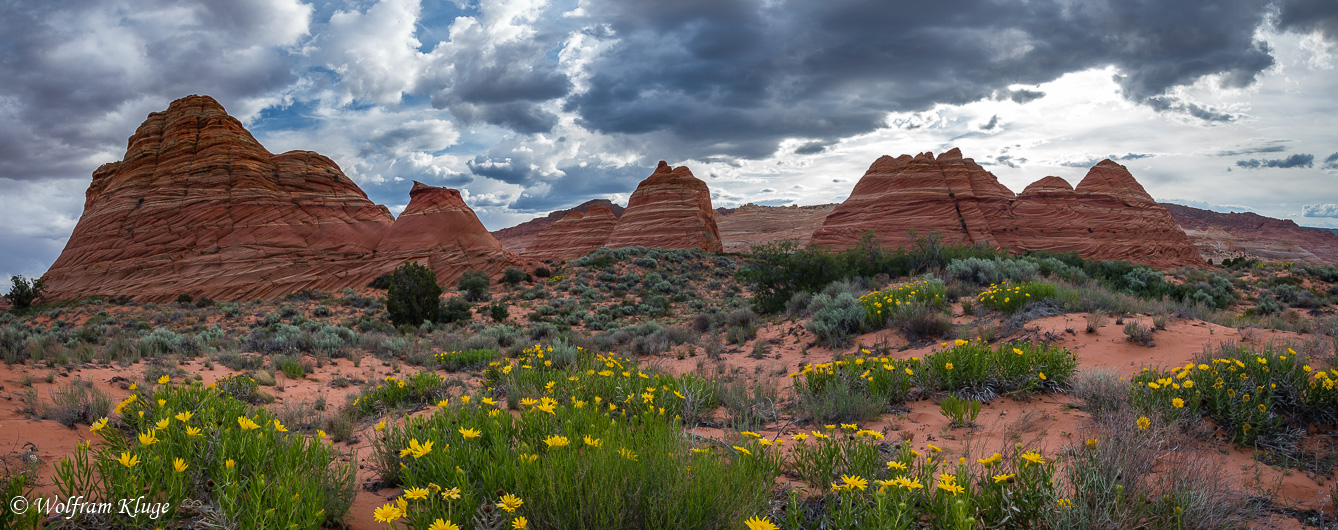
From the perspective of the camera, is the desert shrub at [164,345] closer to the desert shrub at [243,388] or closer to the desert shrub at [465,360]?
the desert shrub at [243,388]

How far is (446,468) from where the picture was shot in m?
2.80

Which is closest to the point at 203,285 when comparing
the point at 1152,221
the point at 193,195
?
the point at 193,195

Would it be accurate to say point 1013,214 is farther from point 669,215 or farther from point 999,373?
point 999,373

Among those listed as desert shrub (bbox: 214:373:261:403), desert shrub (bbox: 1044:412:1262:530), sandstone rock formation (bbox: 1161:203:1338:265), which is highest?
desert shrub (bbox: 214:373:261:403)

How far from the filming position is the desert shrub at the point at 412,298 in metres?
18.3

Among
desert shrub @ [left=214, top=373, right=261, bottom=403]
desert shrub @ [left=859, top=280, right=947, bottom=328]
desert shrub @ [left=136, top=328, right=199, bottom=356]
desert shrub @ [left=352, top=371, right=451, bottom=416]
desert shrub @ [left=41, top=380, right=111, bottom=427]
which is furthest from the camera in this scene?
desert shrub @ [left=859, top=280, right=947, bottom=328]

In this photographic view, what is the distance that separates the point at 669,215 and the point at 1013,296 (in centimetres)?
4628

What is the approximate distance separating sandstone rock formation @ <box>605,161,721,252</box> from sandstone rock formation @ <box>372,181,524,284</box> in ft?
62.2

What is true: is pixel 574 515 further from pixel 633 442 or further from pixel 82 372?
pixel 82 372

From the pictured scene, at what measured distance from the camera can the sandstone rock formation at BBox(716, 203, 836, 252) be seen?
89.0m

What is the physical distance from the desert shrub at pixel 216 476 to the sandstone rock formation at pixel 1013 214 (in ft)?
144

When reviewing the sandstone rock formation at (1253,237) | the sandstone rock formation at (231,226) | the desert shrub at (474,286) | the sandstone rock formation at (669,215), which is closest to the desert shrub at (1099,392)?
the desert shrub at (474,286)

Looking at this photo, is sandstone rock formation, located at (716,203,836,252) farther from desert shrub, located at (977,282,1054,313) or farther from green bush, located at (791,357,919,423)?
green bush, located at (791,357,919,423)

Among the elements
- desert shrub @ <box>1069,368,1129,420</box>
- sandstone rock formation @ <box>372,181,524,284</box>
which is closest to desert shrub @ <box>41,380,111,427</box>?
desert shrub @ <box>1069,368,1129,420</box>
